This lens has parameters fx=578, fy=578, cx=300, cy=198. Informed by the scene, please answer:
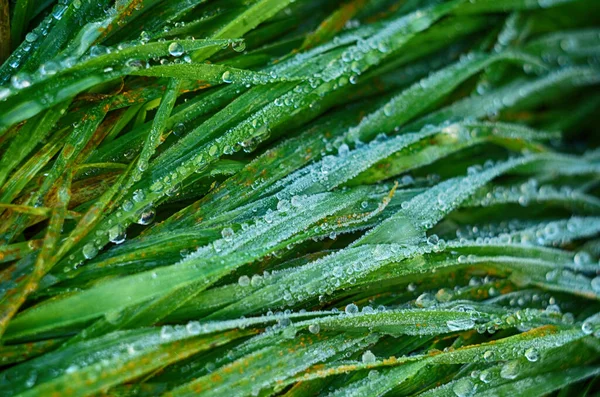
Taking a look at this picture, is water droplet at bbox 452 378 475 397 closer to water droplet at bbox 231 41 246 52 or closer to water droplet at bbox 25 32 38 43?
water droplet at bbox 231 41 246 52

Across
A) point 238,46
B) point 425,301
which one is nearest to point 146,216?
point 238,46

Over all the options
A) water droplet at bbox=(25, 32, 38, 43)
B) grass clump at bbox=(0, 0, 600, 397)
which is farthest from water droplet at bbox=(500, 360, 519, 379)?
water droplet at bbox=(25, 32, 38, 43)

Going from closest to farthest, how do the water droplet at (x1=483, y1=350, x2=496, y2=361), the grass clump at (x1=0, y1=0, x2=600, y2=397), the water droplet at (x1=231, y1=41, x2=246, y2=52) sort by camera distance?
the grass clump at (x1=0, y1=0, x2=600, y2=397)
the water droplet at (x1=483, y1=350, x2=496, y2=361)
the water droplet at (x1=231, y1=41, x2=246, y2=52)

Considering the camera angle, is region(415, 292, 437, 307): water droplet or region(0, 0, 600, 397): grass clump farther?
region(415, 292, 437, 307): water droplet

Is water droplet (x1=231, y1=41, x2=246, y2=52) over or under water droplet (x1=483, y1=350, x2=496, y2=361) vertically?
over

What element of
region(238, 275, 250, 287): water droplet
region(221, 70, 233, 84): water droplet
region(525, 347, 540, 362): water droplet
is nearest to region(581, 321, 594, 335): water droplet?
region(525, 347, 540, 362): water droplet

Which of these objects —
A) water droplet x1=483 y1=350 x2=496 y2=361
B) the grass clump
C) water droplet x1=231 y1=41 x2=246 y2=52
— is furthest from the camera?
water droplet x1=231 y1=41 x2=246 y2=52

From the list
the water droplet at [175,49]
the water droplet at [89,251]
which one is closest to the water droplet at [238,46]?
the water droplet at [175,49]

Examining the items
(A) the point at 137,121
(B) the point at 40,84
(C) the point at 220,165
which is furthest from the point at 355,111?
(B) the point at 40,84

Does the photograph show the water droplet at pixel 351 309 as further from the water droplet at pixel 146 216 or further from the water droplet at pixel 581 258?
the water droplet at pixel 581 258

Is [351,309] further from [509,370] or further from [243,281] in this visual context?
[509,370]

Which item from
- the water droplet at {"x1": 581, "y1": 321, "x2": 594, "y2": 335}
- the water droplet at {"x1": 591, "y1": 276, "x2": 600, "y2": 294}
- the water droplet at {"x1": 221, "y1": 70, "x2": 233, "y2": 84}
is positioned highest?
the water droplet at {"x1": 221, "y1": 70, "x2": 233, "y2": 84}
